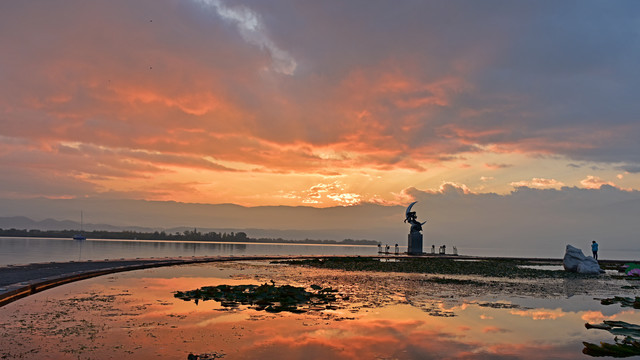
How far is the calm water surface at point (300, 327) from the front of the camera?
10.8m

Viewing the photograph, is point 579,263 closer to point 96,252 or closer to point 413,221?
point 413,221

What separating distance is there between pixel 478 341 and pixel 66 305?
541 inches

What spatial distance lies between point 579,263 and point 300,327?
37.2 m

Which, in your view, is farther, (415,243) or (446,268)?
(415,243)

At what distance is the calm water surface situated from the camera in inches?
424

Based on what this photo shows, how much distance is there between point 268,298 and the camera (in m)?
19.1

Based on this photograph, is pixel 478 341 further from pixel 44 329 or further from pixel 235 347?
pixel 44 329

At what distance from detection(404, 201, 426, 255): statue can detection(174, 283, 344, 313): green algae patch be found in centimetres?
4746

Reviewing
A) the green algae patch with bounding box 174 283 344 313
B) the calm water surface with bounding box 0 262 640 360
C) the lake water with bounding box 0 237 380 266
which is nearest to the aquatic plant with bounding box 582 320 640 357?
the calm water surface with bounding box 0 262 640 360

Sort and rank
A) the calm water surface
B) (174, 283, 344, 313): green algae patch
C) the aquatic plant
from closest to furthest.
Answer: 1. the calm water surface
2. the aquatic plant
3. (174, 283, 344, 313): green algae patch

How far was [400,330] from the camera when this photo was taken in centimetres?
1350

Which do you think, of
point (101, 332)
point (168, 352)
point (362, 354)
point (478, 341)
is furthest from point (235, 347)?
point (478, 341)

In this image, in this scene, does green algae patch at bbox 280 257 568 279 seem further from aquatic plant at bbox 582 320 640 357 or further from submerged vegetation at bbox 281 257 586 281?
aquatic plant at bbox 582 320 640 357

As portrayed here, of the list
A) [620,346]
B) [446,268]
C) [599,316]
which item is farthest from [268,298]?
[446,268]
